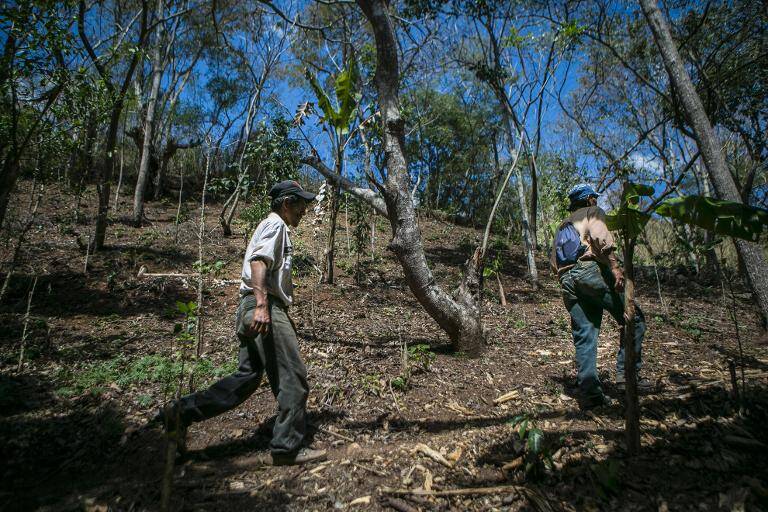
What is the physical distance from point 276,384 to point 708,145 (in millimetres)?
5346

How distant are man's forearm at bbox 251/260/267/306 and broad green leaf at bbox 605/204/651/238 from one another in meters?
2.45

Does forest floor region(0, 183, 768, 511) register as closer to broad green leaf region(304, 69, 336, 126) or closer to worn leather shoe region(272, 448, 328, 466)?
worn leather shoe region(272, 448, 328, 466)

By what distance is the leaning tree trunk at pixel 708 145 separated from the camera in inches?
175

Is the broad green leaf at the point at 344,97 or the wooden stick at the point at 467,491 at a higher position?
the broad green leaf at the point at 344,97

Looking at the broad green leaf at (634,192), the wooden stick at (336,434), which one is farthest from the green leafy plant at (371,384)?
the broad green leaf at (634,192)

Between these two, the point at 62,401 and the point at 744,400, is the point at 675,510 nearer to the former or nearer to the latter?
the point at 744,400

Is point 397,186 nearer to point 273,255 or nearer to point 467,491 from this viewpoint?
point 273,255

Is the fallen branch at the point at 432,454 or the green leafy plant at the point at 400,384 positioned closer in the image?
the fallen branch at the point at 432,454

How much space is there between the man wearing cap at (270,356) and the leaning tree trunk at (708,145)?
482 centimetres

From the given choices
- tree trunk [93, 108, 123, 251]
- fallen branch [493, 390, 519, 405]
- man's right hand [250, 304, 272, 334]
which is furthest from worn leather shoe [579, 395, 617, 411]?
tree trunk [93, 108, 123, 251]

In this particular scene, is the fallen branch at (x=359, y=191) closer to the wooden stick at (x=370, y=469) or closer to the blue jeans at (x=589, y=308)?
the blue jeans at (x=589, y=308)

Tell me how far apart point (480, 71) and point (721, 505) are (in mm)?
10264

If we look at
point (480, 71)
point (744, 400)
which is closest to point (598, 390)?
point (744, 400)

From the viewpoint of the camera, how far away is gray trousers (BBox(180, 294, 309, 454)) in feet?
9.73
